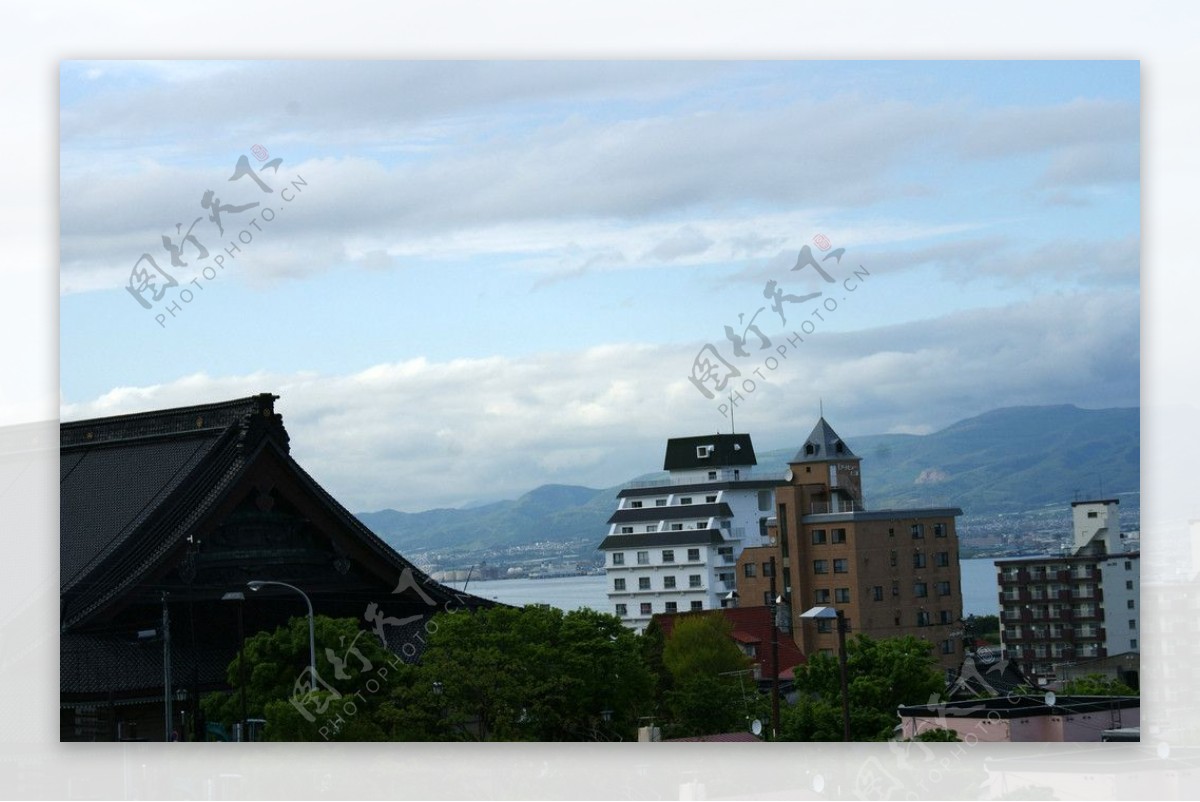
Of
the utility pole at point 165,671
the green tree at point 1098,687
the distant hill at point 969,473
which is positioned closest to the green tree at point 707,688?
the distant hill at point 969,473

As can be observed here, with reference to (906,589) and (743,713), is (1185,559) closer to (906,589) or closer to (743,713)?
(906,589)

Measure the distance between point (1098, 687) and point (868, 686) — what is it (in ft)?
3.68

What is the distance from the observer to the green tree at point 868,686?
726cm

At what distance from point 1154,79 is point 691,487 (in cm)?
310

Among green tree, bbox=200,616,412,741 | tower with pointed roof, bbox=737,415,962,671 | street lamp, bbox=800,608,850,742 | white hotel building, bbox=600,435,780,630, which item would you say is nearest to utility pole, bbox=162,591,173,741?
green tree, bbox=200,616,412,741

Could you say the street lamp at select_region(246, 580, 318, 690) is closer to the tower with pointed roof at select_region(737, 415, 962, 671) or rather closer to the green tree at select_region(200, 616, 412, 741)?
the green tree at select_region(200, 616, 412, 741)

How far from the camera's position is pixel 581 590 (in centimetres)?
760

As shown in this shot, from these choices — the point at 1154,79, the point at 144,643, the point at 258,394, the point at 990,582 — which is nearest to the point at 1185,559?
the point at 990,582

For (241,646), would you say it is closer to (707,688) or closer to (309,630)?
(309,630)

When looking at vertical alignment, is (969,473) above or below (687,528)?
above

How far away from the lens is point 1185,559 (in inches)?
273

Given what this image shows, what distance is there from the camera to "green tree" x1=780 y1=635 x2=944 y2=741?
7262 mm

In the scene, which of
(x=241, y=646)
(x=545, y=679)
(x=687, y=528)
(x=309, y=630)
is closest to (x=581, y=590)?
(x=545, y=679)

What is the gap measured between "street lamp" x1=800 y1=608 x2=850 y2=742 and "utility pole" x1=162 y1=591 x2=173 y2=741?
344cm
